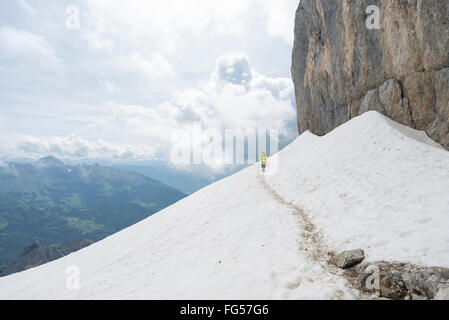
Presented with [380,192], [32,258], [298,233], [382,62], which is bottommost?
[32,258]

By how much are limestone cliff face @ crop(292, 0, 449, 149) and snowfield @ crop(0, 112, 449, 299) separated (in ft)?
6.44

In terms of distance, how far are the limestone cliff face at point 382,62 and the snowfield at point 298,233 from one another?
196 centimetres

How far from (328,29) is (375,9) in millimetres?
9431

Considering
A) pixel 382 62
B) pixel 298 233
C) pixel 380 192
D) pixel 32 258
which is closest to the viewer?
pixel 298 233

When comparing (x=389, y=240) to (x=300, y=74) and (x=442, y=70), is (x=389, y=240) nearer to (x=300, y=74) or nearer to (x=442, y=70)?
(x=442, y=70)

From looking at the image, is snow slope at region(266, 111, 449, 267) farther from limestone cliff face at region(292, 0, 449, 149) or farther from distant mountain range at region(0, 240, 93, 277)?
distant mountain range at region(0, 240, 93, 277)

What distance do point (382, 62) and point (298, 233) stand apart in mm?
19868

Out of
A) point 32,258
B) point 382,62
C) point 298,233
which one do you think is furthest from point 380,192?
point 32,258

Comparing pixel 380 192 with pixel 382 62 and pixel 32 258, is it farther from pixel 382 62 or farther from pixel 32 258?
pixel 32 258

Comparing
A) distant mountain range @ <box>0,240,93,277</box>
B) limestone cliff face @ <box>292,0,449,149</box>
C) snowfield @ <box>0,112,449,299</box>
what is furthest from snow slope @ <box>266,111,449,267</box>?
distant mountain range @ <box>0,240,93,277</box>

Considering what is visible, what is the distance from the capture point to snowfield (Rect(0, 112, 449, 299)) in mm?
7613

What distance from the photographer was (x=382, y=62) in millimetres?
20938

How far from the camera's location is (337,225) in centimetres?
1068

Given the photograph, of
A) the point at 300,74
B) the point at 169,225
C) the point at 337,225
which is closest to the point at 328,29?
the point at 300,74
